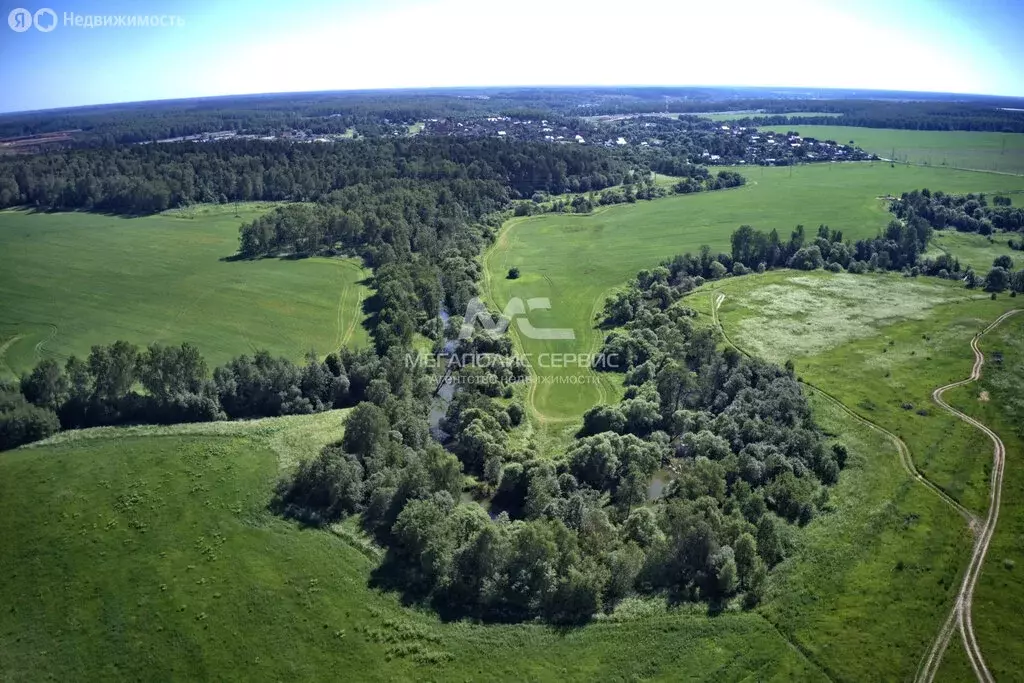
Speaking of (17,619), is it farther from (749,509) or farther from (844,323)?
(844,323)

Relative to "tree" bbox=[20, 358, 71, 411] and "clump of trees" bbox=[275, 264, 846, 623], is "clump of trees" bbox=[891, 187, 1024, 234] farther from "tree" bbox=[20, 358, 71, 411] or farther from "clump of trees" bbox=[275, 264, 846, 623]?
"tree" bbox=[20, 358, 71, 411]

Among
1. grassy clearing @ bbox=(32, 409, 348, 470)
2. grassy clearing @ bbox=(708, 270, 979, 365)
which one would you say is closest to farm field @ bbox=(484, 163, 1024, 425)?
grassy clearing @ bbox=(708, 270, 979, 365)

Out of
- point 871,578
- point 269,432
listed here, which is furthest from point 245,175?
point 871,578

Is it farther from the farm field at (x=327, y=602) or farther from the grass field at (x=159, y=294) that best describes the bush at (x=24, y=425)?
the grass field at (x=159, y=294)

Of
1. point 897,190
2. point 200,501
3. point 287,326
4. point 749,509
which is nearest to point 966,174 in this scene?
point 897,190

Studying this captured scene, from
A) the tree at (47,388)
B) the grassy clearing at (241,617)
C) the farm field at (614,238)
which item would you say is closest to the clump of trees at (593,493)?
the grassy clearing at (241,617)

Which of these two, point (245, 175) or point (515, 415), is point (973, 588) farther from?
point (245, 175)
